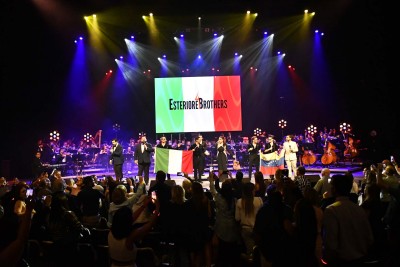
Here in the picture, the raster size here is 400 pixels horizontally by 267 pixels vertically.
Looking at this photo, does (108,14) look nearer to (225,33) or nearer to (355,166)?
(225,33)

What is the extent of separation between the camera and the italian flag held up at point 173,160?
15030mm

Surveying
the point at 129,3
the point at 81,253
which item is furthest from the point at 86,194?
the point at 129,3

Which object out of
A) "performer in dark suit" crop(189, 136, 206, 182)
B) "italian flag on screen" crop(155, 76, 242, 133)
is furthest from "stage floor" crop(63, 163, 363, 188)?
"italian flag on screen" crop(155, 76, 242, 133)

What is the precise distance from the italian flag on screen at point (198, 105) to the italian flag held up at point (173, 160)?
4.12 m

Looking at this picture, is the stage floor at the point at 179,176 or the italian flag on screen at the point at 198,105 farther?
the italian flag on screen at the point at 198,105

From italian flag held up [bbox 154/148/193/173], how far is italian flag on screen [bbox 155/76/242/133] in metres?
4.12

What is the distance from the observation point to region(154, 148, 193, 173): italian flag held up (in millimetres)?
15030

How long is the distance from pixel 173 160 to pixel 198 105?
4.94 metres

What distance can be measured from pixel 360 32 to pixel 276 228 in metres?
19.1

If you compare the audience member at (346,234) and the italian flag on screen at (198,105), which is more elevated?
the italian flag on screen at (198,105)

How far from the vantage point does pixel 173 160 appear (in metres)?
15.2

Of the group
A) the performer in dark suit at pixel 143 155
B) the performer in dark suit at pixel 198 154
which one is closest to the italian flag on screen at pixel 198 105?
the performer in dark suit at pixel 198 154

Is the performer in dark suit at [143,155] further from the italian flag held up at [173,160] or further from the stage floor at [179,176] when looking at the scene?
the stage floor at [179,176]

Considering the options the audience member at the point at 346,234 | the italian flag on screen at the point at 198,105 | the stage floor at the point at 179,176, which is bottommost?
the audience member at the point at 346,234
